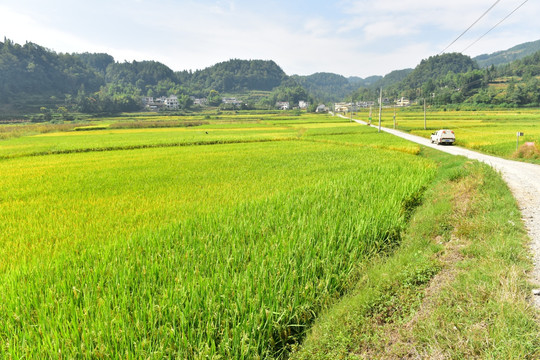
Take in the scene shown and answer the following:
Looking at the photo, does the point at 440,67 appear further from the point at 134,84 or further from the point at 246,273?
the point at 246,273

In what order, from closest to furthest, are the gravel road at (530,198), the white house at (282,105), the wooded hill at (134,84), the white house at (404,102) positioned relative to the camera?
the gravel road at (530,198), the wooded hill at (134,84), the white house at (404,102), the white house at (282,105)

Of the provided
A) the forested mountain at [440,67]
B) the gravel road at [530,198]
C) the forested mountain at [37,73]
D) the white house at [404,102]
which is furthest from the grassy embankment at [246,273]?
the forested mountain at [440,67]

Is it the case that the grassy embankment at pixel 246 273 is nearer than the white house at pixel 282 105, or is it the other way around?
the grassy embankment at pixel 246 273

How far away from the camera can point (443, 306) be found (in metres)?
3.06

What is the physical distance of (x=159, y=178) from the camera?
1102 cm

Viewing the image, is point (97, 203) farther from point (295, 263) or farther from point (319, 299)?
point (319, 299)

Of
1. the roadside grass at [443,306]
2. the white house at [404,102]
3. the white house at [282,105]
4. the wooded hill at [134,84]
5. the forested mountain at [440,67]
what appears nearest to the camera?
the roadside grass at [443,306]

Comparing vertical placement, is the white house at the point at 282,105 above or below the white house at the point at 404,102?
above

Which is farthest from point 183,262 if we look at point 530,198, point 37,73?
point 37,73

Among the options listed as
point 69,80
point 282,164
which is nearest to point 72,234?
point 282,164

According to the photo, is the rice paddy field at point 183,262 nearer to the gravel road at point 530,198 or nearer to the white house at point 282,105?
the gravel road at point 530,198

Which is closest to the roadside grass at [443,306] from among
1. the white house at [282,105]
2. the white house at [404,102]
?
the white house at [404,102]

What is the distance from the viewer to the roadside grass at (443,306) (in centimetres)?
257

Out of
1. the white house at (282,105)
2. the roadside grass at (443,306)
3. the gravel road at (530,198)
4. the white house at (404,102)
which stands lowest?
the roadside grass at (443,306)
